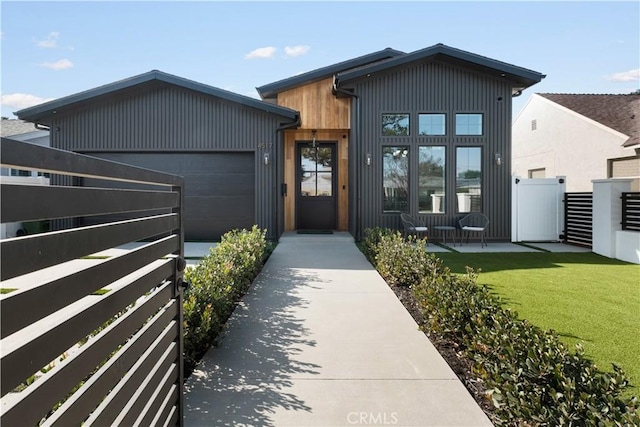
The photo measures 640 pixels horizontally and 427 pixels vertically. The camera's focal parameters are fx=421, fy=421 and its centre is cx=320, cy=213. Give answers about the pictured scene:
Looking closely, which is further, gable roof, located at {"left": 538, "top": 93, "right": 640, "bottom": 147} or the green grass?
gable roof, located at {"left": 538, "top": 93, "right": 640, "bottom": 147}

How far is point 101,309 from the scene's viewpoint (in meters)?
1.30

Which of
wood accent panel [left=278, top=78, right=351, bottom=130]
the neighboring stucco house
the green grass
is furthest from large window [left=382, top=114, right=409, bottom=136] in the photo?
the neighboring stucco house

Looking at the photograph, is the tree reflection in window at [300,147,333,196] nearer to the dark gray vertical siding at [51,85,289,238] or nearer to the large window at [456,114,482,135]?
the dark gray vertical siding at [51,85,289,238]

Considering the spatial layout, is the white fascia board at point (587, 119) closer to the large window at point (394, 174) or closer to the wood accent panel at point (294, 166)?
the large window at point (394, 174)

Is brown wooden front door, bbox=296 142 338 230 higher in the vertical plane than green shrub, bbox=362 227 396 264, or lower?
higher

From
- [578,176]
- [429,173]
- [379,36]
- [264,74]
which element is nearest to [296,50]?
[264,74]

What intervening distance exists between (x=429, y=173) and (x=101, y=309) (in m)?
10.2

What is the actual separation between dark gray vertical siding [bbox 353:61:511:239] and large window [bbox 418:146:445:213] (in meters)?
0.13

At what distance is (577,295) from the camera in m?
5.67

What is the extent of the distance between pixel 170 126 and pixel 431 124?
6721 mm

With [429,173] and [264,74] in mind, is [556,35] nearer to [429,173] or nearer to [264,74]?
[429,173]

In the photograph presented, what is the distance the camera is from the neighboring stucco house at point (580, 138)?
14734 millimetres

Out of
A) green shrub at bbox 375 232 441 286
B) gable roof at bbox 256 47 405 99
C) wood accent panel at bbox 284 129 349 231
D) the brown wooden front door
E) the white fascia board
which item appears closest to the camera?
green shrub at bbox 375 232 441 286

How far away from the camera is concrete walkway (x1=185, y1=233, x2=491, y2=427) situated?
261 cm
